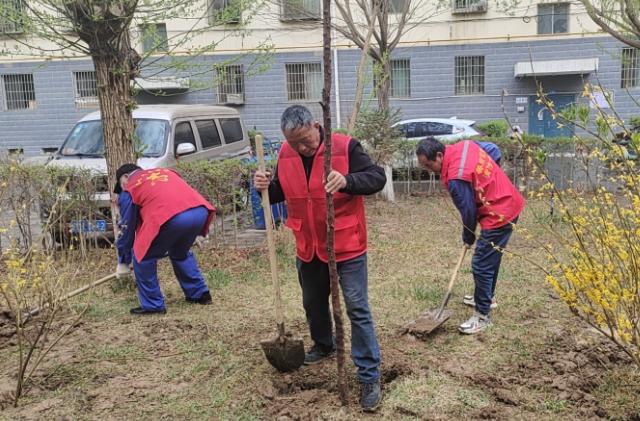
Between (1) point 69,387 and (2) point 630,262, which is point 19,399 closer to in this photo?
(1) point 69,387

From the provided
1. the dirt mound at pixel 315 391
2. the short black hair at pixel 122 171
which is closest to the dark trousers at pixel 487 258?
the dirt mound at pixel 315 391

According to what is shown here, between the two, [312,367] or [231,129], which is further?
[231,129]

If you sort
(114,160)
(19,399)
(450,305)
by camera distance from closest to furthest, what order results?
(19,399) → (450,305) → (114,160)

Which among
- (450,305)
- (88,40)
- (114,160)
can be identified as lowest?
(450,305)

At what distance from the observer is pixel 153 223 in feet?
15.0

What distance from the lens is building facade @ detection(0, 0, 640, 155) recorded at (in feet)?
59.3

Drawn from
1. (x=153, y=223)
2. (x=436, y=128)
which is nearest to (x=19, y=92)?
(x=436, y=128)

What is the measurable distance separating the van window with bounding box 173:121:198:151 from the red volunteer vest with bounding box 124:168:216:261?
312 cm

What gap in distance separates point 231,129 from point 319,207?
6957mm

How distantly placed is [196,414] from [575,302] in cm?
212

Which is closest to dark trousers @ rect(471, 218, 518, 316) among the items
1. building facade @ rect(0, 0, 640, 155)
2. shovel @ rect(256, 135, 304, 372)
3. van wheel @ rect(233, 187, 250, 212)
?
shovel @ rect(256, 135, 304, 372)

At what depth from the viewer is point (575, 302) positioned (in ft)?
9.77

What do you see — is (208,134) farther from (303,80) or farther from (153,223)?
(303,80)

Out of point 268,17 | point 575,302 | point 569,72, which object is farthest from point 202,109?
point 569,72
